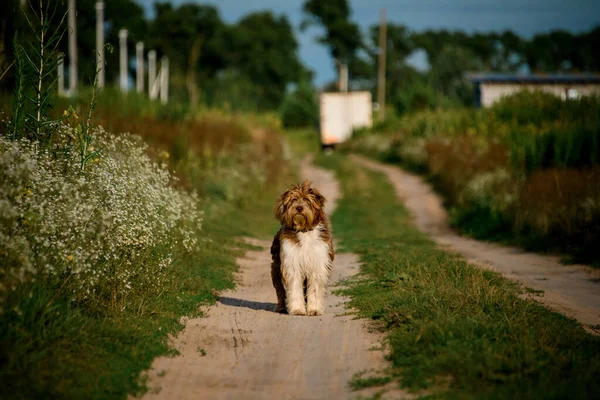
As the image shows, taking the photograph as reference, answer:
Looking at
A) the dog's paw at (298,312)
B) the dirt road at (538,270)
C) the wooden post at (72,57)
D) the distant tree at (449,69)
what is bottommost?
the dirt road at (538,270)

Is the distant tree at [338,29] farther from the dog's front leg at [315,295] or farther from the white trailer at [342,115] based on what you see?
the dog's front leg at [315,295]

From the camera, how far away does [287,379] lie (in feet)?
26.0

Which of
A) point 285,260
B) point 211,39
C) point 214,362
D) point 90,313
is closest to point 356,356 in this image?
point 214,362

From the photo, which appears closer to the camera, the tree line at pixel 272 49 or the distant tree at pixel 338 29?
the tree line at pixel 272 49

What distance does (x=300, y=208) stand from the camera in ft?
33.4

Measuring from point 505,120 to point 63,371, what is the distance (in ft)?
99.0

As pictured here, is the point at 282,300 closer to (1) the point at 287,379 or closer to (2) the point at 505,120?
(1) the point at 287,379

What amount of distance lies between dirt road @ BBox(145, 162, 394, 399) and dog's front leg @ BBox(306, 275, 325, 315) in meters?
0.17

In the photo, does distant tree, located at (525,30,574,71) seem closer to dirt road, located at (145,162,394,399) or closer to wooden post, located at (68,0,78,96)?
wooden post, located at (68,0,78,96)

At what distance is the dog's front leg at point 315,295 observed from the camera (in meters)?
10.6

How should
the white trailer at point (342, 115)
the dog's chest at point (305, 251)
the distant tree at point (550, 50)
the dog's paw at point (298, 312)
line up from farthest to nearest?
the distant tree at point (550, 50) < the white trailer at point (342, 115) < the dog's paw at point (298, 312) < the dog's chest at point (305, 251)

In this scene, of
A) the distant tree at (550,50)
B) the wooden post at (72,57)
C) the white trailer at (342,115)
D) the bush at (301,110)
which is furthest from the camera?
the distant tree at (550,50)

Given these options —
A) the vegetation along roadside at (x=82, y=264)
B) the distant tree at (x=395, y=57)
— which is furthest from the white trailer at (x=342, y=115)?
the vegetation along roadside at (x=82, y=264)

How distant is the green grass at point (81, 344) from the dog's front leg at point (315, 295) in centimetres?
147
